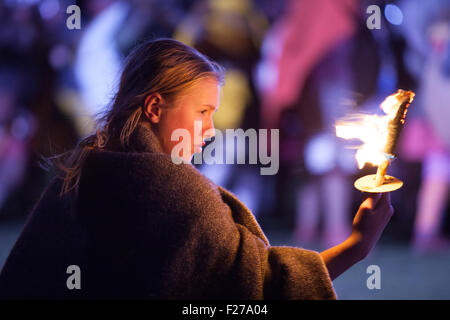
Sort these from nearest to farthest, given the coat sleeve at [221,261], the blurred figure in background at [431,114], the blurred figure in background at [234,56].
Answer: the coat sleeve at [221,261]
the blurred figure in background at [431,114]
the blurred figure in background at [234,56]

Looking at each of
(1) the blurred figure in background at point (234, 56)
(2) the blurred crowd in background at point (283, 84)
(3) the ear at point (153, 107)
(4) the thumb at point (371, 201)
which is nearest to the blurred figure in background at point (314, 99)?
(2) the blurred crowd in background at point (283, 84)

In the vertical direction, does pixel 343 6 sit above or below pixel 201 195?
above

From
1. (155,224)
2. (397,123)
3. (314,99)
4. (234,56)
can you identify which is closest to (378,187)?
(397,123)

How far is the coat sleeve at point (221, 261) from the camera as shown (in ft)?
3.30

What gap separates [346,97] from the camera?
4.29 metres

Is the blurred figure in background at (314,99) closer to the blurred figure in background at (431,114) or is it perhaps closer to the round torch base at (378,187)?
the blurred figure in background at (431,114)

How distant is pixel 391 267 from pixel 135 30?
3.32 m

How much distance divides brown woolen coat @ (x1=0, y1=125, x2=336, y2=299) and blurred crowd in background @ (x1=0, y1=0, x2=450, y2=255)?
3.01m

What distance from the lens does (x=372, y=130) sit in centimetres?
122

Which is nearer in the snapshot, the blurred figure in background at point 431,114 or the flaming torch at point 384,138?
the flaming torch at point 384,138

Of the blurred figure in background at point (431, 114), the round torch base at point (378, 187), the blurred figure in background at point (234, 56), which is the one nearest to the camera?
the round torch base at point (378, 187)
